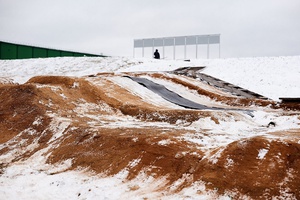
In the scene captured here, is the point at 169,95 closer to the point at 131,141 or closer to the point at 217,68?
the point at 131,141

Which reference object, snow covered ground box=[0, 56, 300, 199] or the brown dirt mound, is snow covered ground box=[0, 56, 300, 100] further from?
the brown dirt mound

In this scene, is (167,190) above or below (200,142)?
below

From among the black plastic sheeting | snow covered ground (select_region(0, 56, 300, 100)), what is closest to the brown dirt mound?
the black plastic sheeting

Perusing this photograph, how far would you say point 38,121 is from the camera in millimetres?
12562

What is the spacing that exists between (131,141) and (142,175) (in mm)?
1628

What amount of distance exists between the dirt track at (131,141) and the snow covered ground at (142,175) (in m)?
0.36

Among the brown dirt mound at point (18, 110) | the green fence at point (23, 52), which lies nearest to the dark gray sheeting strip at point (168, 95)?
the brown dirt mound at point (18, 110)

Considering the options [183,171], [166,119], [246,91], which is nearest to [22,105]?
[166,119]

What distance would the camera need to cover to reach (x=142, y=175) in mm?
7762

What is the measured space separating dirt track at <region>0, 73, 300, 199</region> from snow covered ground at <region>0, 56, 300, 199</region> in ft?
1.19

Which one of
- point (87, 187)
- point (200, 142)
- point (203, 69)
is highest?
point (203, 69)

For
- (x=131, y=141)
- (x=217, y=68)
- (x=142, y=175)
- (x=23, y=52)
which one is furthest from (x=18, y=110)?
(x=23, y=52)

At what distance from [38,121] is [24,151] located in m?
1.92

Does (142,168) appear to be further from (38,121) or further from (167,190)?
(38,121)
